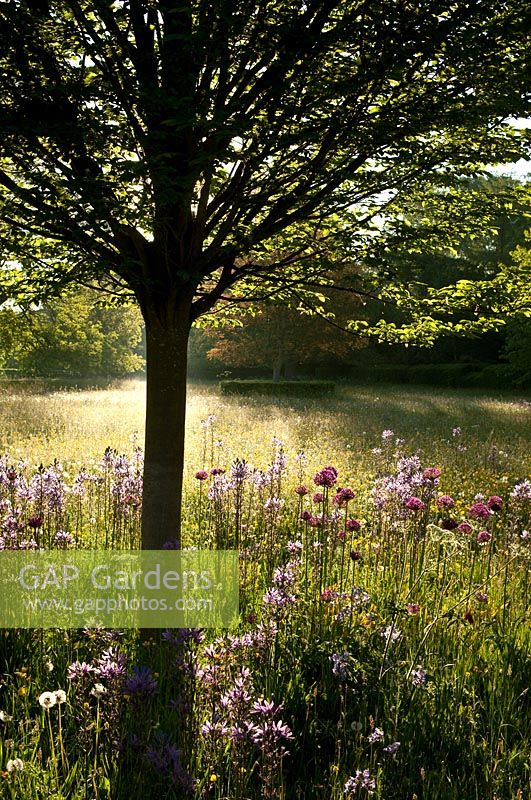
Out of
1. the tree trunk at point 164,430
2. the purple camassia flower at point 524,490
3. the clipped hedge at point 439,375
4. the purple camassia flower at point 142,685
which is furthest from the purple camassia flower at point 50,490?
the clipped hedge at point 439,375

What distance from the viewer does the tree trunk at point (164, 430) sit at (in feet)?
14.9

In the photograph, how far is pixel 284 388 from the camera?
33.1 metres

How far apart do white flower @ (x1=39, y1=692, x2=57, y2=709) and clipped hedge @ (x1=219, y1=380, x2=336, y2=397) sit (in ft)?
96.4

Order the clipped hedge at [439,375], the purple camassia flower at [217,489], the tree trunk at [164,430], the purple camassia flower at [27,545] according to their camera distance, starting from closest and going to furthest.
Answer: the tree trunk at [164,430]
the purple camassia flower at [27,545]
the purple camassia flower at [217,489]
the clipped hedge at [439,375]

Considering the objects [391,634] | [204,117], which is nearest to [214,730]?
[391,634]

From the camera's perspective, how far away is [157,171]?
3.24 meters

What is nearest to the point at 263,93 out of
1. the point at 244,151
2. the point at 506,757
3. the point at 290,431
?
the point at 244,151

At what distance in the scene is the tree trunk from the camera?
4.54 meters

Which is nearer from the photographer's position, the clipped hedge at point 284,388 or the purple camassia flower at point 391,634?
the purple camassia flower at point 391,634

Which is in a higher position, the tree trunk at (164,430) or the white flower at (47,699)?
the tree trunk at (164,430)

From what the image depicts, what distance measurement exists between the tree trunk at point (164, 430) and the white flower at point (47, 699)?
207cm

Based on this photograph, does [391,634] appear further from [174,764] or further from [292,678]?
[174,764]

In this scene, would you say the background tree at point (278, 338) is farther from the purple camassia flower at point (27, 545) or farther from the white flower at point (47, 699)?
the white flower at point (47, 699)

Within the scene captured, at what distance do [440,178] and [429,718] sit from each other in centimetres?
343
